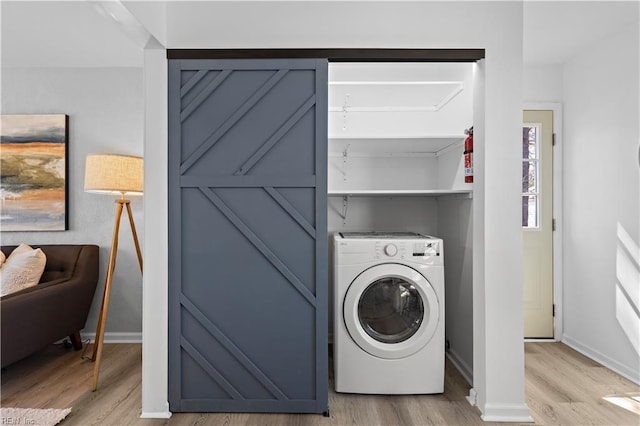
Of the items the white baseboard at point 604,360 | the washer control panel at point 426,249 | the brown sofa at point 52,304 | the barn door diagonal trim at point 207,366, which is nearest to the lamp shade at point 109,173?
the brown sofa at point 52,304

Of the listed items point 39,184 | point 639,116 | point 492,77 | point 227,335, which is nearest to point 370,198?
point 492,77

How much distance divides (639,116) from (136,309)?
4069 millimetres

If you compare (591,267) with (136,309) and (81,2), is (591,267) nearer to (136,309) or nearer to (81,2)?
(136,309)

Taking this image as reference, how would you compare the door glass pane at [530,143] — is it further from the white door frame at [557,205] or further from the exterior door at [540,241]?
the white door frame at [557,205]

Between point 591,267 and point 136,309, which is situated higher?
point 591,267

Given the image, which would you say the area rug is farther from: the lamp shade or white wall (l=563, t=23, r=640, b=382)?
white wall (l=563, t=23, r=640, b=382)

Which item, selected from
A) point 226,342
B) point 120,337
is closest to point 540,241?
point 226,342

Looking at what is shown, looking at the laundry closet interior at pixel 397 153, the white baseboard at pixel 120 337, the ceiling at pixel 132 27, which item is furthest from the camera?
the white baseboard at pixel 120 337

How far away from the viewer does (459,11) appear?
237 centimetres

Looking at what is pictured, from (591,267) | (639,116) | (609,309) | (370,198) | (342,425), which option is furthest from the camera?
(370,198)

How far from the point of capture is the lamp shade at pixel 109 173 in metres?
2.90

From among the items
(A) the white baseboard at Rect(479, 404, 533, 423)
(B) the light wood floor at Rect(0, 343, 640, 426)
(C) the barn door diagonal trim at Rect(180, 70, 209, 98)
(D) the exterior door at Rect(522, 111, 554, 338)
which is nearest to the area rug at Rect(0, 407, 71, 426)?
(B) the light wood floor at Rect(0, 343, 640, 426)

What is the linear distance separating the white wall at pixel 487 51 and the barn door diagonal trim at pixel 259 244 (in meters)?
0.29

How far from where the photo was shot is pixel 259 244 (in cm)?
238
